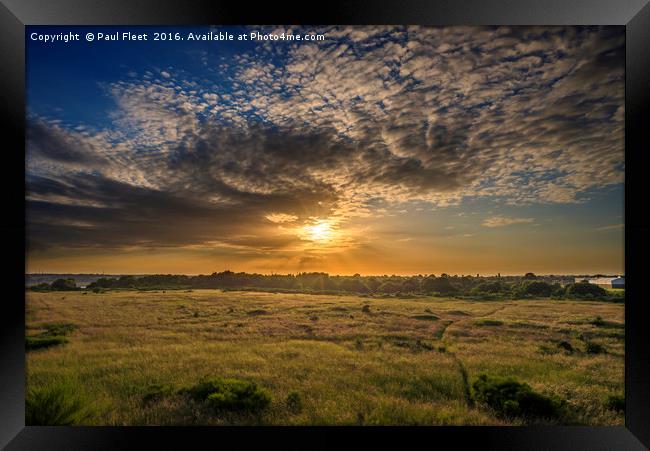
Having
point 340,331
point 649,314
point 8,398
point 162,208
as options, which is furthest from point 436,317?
point 8,398

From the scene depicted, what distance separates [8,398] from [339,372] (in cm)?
700

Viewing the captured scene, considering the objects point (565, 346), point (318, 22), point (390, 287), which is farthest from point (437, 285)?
point (318, 22)

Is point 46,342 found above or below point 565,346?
above

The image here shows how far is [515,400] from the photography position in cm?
663

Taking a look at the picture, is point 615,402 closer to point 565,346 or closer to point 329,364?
point 565,346

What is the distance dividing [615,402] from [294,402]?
6864 mm

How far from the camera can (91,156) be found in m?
10.1

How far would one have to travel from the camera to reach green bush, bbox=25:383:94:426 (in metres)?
6.00

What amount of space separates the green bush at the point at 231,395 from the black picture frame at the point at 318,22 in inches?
33.4

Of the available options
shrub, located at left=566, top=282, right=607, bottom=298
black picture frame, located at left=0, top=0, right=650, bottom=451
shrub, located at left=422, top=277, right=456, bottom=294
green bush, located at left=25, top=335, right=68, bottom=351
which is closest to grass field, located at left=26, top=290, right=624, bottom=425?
green bush, located at left=25, top=335, right=68, bottom=351

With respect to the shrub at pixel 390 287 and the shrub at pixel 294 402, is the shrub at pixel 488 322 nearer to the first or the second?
the shrub at pixel 294 402

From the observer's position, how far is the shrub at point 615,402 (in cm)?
654

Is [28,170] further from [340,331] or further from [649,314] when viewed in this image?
[340,331]

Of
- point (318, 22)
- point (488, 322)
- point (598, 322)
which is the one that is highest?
point (318, 22)
